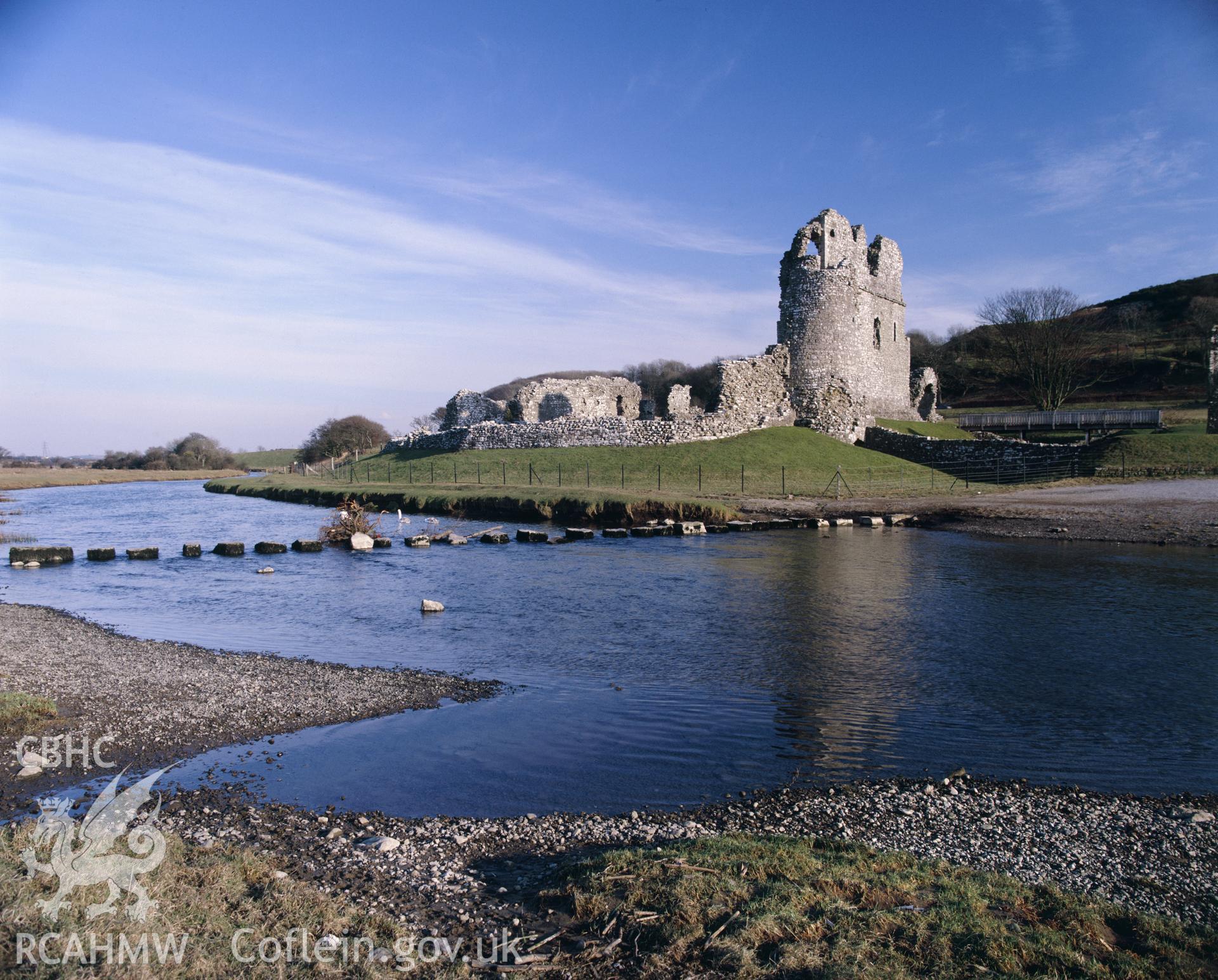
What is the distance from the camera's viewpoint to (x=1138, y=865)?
5.25 meters

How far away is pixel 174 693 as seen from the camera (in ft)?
29.4

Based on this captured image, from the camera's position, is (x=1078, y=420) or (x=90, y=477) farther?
(x=90, y=477)

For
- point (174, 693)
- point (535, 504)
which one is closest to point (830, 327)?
point (535, 504)

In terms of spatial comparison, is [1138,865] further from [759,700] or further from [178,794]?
[178,794]

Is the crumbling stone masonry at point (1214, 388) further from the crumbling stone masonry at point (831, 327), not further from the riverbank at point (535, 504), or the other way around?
the riverbank at point (535, 504)

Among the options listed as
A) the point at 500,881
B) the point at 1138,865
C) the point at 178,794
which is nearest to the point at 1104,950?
the point at 1138,865

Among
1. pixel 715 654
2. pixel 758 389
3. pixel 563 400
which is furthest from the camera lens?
pixel 563 400

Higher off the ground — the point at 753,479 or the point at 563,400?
the point at 563,400

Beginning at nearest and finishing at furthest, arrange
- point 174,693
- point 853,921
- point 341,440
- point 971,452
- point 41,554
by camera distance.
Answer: point 853,921 → point 174,693 → point 41,554 → point 971,452 → point 341,440

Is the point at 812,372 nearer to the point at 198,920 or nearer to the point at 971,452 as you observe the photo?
the point at 971,452

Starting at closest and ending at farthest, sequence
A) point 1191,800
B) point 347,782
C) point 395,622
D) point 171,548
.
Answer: point 1191,800
point 347,782
point 395,622
point 171,548

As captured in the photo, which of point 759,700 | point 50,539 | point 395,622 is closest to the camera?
point 759,700

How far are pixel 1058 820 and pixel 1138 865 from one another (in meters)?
0.71

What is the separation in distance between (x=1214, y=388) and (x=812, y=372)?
18.2 metres
